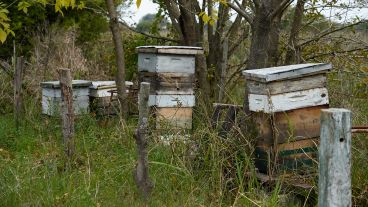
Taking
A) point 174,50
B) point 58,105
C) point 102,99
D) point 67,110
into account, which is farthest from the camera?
point 102,99

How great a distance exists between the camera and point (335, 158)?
263 cm

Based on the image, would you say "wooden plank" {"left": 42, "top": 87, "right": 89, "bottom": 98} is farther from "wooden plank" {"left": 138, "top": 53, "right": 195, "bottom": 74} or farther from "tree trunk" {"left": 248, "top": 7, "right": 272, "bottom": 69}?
"tree trunk" {"left": 248, "top": 7, "right": 272, "bottom": 69}

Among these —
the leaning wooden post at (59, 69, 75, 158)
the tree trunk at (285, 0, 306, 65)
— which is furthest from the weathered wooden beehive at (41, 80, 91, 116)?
the tree trunk at (285, 0, 306, 65)

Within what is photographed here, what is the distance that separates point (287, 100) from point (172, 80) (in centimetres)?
224

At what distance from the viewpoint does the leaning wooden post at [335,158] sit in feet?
8.51

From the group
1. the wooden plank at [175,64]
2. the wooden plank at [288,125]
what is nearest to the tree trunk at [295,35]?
the wooden plank at [175,64]

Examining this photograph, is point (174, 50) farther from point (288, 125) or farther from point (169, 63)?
point (288, 125)

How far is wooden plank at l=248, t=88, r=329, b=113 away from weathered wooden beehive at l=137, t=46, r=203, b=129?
1.92 metres

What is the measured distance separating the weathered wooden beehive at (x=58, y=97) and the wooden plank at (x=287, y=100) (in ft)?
11.2

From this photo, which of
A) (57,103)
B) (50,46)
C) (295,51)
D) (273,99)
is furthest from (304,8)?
(50,46)

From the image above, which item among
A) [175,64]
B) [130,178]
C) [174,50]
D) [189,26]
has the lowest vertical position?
[130,178]

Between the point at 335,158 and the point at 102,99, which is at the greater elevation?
the point at 102,99

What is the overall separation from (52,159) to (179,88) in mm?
1998

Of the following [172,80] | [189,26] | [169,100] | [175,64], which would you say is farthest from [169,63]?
[189,26]
